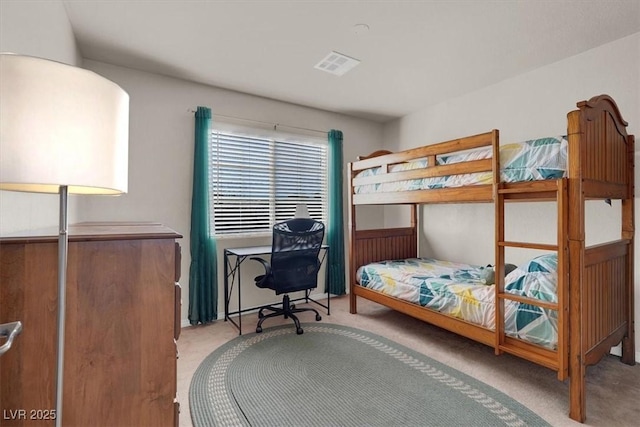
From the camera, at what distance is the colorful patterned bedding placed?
1.82 meters

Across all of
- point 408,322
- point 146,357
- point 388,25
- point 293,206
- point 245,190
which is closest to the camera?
point 146,357

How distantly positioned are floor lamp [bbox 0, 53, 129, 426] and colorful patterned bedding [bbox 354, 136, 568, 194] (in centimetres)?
215

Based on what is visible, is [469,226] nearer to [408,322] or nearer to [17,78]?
[408,322]

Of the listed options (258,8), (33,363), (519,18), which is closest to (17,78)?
(33,363)

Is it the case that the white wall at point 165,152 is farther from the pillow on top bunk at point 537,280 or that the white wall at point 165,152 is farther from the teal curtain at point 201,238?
the pillow on top bunk at point 537,280

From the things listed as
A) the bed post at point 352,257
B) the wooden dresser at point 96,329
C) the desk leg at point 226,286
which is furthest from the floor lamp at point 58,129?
the bed post at point 352,257

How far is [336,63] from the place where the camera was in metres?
2.75

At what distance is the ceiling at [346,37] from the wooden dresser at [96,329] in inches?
69.2

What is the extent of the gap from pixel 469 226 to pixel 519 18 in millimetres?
2024

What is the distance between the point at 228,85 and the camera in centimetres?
321

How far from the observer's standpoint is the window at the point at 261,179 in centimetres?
331

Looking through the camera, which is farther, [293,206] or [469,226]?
[293,206]

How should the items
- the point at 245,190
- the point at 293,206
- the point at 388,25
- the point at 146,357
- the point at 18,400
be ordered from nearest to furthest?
the point at 18,400
the point at 146,357
the point at 388,25
the point at 245,190
the point at 293,206

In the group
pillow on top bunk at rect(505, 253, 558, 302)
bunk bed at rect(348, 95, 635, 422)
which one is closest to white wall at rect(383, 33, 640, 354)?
bunk bed at rect(348, 95, 635, 422)
